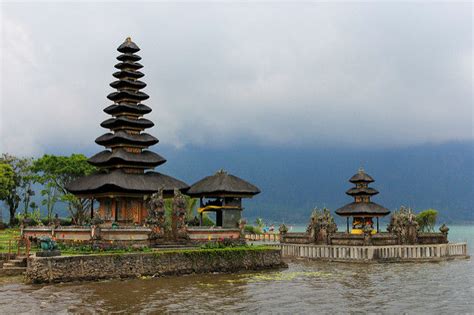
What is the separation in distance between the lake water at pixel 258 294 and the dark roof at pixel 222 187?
11783 millimetres

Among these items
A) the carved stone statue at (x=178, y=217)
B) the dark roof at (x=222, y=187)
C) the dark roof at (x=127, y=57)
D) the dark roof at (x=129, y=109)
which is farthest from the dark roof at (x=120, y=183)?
the dark roof at (x=127, y=57)

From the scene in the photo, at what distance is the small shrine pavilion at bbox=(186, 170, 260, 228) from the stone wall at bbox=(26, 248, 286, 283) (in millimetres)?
8942

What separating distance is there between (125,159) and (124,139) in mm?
2936

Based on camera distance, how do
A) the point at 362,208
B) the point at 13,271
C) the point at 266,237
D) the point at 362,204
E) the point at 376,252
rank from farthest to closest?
1. the point at 266,237
2. the point at 362,204
3. the point at 362,208
4. the point at 376,252
5. the point at 13,271

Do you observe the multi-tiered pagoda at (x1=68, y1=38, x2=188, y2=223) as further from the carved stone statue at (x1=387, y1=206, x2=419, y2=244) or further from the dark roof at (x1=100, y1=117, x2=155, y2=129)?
the carved stone statue at (x1=387, y1=206, x2=419, y2=244)

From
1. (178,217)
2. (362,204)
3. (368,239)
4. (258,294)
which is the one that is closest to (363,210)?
(362,204)

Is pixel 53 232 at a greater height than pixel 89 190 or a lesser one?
lesser

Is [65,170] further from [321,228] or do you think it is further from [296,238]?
[321,228]

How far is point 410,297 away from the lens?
113ft

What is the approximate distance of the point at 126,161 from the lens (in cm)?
5659

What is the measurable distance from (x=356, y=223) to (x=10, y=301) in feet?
159

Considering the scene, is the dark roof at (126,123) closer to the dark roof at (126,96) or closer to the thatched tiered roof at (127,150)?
the thatched tiered roof at (127,150)

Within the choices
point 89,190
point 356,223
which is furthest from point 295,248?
point 89,190

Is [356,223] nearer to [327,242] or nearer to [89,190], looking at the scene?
[327,242]
